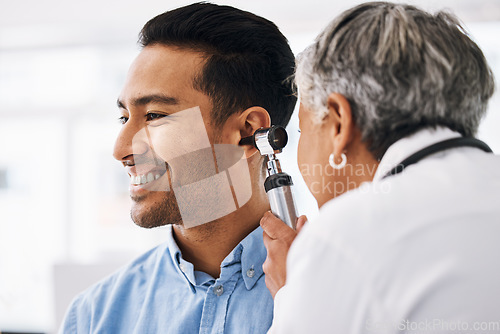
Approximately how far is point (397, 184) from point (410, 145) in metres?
0.11

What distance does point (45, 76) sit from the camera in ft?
11.6

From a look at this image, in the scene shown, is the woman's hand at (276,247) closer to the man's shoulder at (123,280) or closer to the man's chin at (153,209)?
the man's chin at (153,209)

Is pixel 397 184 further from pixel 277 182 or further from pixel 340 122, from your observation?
pixel 277 182

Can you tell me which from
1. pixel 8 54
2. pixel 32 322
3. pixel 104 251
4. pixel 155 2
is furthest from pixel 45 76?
pixel 32 322

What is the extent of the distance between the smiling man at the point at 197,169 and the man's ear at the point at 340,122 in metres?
0.40

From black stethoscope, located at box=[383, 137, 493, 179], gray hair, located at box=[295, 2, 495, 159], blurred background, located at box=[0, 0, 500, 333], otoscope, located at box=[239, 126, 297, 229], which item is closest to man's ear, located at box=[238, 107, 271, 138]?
otoscope, located at box=[239, 126, 297, 229]

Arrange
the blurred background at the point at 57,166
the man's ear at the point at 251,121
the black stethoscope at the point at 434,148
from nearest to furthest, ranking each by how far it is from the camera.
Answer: the black stethoscope at the point at 434,148 → the man's ear at the point at 251,121 → the blurred background at the point at 57,166

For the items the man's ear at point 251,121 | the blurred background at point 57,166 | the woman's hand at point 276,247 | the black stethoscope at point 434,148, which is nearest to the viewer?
the black stethoscope at point 434,148

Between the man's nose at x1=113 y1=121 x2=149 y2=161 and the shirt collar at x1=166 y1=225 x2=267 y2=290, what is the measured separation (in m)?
0.26

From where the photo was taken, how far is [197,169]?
114 centimetres

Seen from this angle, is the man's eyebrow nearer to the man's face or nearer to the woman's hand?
→ the man's face

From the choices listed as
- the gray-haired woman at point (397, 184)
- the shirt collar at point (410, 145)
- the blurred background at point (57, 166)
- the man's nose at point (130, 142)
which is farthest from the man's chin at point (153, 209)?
the blurred background at point (57, 166)

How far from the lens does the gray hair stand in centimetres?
72

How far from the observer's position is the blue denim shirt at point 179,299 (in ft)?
3.50
